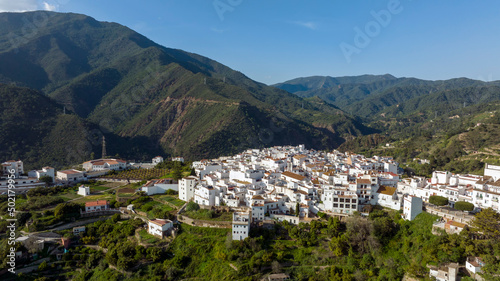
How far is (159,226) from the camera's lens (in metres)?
24.9

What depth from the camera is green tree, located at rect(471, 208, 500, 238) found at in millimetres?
18016

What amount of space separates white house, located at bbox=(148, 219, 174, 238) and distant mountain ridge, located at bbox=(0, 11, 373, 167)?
42531mm

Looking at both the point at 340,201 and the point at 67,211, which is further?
the point at 67,211

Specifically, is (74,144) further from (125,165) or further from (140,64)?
(140,64)

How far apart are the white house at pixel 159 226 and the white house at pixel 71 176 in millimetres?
21188

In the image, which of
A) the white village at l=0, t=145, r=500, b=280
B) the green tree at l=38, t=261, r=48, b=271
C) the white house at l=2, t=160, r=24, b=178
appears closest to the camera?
the white village at l=0, t=145, r=500, b=280

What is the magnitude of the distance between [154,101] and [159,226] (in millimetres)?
87175

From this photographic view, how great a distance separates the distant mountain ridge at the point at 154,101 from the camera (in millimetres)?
80375

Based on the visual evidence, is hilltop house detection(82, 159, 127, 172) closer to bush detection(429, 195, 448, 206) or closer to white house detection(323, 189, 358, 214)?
white house detection(323, 189, 358, 214)

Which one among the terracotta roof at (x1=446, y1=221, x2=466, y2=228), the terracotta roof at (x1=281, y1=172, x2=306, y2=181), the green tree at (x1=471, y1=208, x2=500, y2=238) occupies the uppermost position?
the terracotta roof at (x1=281, y1=172, x2=306, y2=181)

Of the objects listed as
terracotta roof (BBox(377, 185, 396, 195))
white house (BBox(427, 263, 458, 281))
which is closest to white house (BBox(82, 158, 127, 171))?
terracotta roof (BBox(377, 185, 396, 195))

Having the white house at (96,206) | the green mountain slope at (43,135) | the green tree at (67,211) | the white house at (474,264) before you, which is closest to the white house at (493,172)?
the white house at (474,264)

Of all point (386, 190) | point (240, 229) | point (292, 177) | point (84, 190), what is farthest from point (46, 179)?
point (386, 190)

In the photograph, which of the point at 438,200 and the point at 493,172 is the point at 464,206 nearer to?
the point at 438,200
